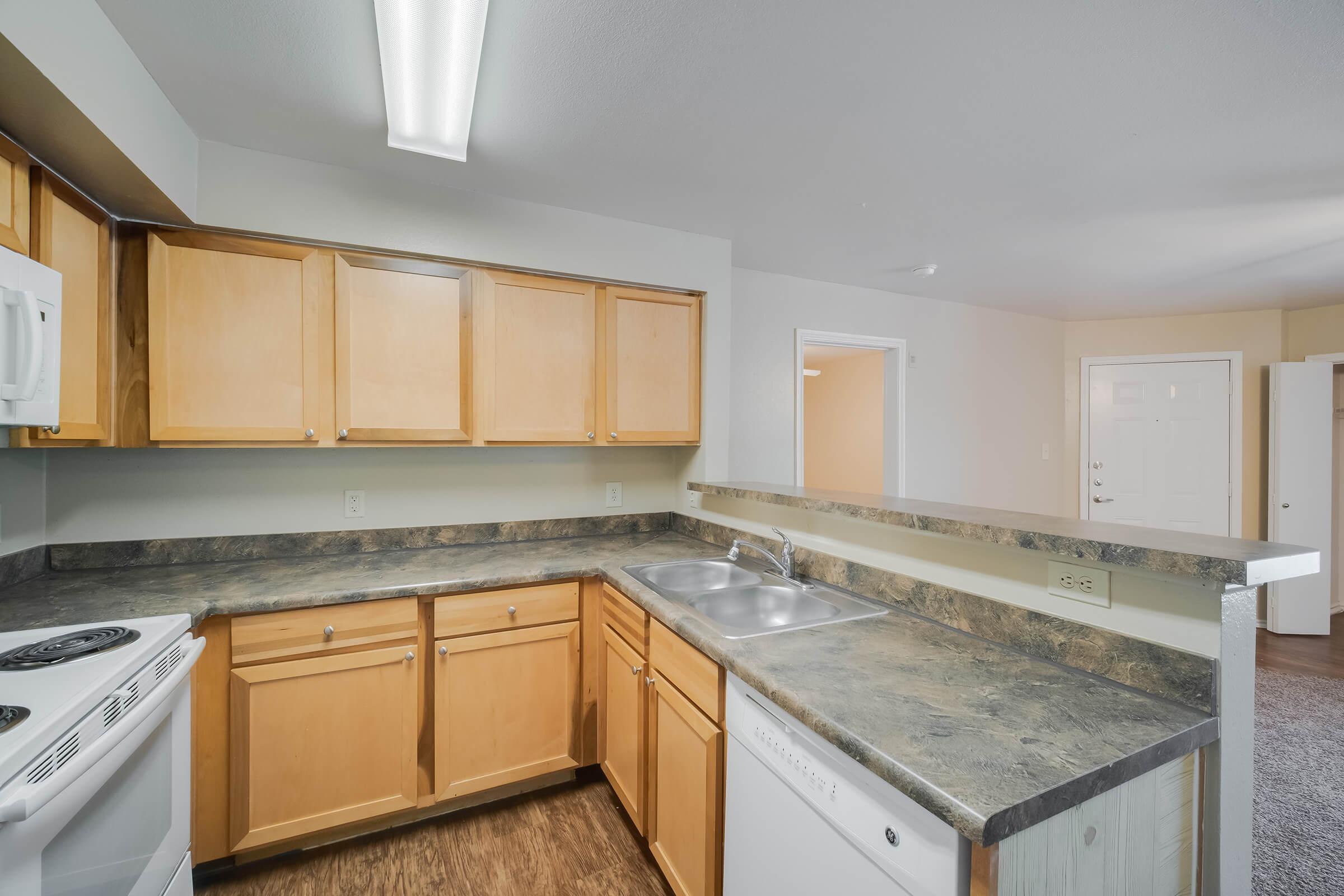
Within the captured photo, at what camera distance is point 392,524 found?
240cm

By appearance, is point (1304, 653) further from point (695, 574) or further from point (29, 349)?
point (29, 349)

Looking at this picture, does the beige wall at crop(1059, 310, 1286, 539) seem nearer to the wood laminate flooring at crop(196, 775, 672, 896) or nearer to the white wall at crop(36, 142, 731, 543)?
the white wall at crop(36, 142, 731, 543)

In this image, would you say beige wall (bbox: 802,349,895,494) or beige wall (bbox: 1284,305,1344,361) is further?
beige wall (bbox: 802,349,895,494)

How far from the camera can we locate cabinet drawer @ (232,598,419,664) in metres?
1.69

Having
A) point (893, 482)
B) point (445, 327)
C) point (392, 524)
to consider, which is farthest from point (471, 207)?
point (893, 482)

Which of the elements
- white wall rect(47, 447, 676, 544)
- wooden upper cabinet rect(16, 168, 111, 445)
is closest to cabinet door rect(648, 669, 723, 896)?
white wall rect(47, 447, 676, 544)

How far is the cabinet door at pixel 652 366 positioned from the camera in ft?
8.17

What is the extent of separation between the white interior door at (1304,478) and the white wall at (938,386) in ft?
4.31

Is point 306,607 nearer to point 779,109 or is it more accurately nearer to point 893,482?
point 779,109

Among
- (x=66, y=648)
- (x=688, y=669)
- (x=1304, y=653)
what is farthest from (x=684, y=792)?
(x=1304, y=653)

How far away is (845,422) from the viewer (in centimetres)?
685

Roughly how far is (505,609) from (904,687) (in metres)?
1.40

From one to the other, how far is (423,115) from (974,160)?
1813 millimetres

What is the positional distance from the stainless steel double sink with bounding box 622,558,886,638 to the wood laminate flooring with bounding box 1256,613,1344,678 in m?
3.33
